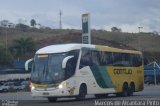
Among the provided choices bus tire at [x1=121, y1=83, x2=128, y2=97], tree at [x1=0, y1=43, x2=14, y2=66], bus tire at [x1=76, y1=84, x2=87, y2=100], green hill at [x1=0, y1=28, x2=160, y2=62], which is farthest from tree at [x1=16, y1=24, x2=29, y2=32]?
bus tire at [x1=76, y1=84, x2=87, y2=100]

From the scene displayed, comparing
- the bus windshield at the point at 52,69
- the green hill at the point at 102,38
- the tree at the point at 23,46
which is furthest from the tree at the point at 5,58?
the bus windshield at the point at 52,69

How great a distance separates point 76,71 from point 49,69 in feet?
5.10

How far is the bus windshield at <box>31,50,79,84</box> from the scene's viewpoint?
27.6 m

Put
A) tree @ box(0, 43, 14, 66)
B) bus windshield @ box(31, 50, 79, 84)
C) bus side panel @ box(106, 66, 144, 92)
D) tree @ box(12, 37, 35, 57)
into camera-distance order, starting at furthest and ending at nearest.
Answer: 1. tree @ box(12, 37, 35, 57)
2. tree @ box(0, 43, 14, 66)
3. bus side panel @ box(106, 66, 144, 92)
4. bus windshield @ box(31, 50, 79, 84)

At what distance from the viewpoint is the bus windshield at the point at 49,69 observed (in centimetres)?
2761

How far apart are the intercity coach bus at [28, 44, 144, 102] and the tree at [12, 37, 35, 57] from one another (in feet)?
223

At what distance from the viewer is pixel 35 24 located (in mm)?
166000

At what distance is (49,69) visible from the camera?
1099 inches

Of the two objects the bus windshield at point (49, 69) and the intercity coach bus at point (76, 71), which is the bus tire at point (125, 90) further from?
the bus windshield at point (49, 69)

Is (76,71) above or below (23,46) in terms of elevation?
below

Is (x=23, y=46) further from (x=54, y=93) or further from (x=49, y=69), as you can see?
(x=54, y=93)

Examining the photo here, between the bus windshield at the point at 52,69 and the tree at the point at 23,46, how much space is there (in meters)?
72.2

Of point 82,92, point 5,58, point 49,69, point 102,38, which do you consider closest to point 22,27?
point 102,38

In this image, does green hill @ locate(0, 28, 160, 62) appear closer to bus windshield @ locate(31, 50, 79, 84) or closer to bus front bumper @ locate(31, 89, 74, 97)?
bus windshield @ locate(31, 50, 79, 84)
